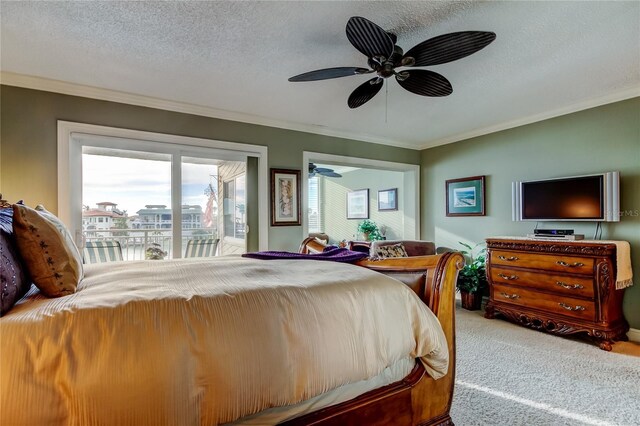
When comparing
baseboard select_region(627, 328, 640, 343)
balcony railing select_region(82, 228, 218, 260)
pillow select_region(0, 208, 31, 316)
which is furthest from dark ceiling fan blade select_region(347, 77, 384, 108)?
baseboard select_region(627, 328, 640, 343)

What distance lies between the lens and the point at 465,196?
4699 millimetres

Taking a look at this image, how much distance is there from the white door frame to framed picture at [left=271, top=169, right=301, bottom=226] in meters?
0.10

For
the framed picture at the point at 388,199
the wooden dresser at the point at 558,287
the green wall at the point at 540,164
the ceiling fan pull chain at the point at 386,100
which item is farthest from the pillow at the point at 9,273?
Result: the framed picture at the point at 388,199

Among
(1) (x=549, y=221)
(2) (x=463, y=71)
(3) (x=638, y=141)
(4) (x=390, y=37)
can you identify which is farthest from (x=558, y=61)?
(1) (x=549, y=221)

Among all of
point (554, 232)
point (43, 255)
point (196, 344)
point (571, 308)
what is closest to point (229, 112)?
point (43, 255)

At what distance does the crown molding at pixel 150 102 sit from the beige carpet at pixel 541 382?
121 inches

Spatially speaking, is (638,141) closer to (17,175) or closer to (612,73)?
(612,73)

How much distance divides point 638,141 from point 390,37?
3015 mm

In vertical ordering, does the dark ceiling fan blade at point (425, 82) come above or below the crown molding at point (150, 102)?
below

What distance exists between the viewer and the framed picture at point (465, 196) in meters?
4.51

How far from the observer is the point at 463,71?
2.68m

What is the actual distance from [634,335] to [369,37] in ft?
12.5

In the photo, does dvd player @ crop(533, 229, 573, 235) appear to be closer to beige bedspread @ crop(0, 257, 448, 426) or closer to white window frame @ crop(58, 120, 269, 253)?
beige bedspread @ crop(0, 257, 448, 426)

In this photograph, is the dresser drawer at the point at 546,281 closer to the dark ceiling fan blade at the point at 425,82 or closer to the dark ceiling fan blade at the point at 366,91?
the dark ceiling fan blade at the point at 425,82
